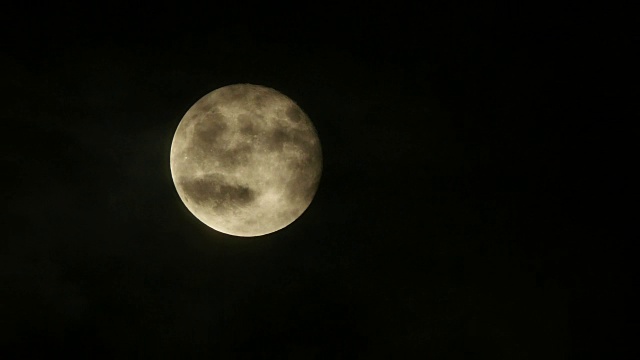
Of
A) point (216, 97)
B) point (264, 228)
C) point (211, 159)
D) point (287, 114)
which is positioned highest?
point (216, 97)

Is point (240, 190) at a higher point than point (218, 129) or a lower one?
lower

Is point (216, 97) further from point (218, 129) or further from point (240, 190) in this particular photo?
point (240, 190)

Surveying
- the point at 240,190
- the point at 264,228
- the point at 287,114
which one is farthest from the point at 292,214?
the point at 287,114

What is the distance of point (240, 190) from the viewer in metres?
7.38

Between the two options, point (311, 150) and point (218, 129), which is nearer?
point (218, 129)

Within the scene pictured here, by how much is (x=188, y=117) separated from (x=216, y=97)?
568 mm

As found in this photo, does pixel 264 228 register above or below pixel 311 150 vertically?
below

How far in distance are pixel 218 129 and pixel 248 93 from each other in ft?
2.97

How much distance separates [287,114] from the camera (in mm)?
7750

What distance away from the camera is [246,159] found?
718cm

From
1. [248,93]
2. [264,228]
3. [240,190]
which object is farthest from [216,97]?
[264,228]

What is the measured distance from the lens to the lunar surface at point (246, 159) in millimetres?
7242

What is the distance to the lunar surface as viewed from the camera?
724 centimetres

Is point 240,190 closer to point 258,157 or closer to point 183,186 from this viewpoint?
point 258,157
